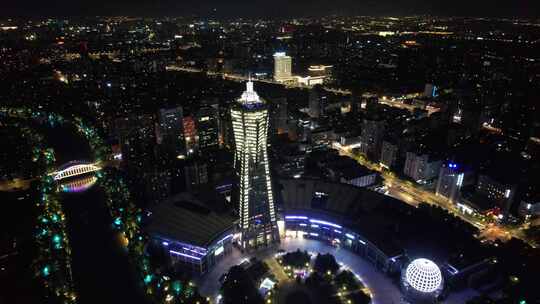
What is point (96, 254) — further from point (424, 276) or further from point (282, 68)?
point (282, 68)

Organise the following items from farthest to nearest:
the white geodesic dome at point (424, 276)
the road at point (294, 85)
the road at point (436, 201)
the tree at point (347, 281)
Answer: the road at point (294, 85) → the road at point (436, 201) → the tree at point (347, 281) → the white geodesic dome at point (424, 276)

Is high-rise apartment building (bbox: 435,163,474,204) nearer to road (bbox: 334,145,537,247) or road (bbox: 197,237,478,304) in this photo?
road (bbox: 334,145,537,247)

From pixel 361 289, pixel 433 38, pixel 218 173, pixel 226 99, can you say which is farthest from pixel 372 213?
pixel 433 38

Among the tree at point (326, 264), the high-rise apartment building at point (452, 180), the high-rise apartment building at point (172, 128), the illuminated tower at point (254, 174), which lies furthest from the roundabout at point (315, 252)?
the high-rise apartment building at point (172, 128)

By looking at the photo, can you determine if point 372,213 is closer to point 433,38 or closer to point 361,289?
point 361,289

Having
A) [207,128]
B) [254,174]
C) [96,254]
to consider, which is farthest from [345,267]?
[207,128]

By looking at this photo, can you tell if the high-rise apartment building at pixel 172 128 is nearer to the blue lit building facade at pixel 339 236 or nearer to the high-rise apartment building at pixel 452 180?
the blue lit building facade at pixel 339 236
